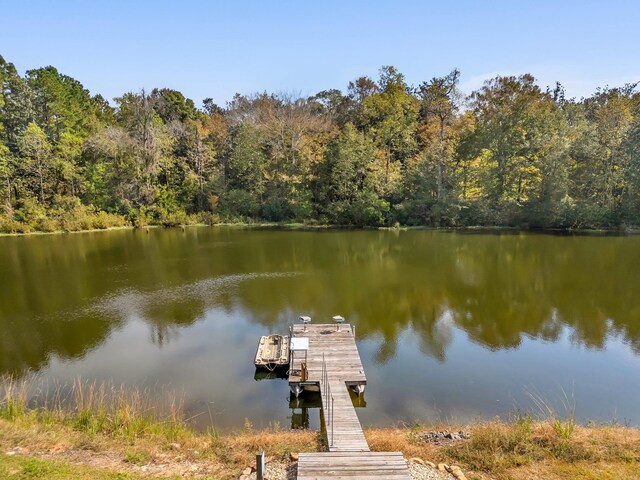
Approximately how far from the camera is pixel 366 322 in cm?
1650

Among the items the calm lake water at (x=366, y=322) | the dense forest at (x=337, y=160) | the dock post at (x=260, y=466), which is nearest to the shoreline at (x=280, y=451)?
the dock post at (x=260, y=466)

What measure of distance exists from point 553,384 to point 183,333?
1263 centimetres

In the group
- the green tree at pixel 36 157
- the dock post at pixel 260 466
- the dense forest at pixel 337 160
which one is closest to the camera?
the dock post at pixel 260 466

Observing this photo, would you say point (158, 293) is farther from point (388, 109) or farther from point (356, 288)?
point (388, 109)

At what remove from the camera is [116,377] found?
12031 millimetres

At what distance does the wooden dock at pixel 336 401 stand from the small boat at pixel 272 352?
0.40 meters

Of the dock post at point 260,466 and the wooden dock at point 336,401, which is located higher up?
the dock post at point 260,466

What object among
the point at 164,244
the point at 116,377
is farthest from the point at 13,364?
the point at 164,244

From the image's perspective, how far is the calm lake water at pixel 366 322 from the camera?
435 inches

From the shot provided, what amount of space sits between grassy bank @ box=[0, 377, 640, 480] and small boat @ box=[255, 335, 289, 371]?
302 cm

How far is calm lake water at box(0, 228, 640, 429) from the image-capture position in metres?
11.1

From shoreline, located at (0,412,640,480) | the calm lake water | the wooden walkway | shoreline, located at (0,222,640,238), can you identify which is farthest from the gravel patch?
shoreline, located at (0,222,640,238)

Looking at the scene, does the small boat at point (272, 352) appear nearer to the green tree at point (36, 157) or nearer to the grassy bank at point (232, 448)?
the grassy bank at point (232, 448)

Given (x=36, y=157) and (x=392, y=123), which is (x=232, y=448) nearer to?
(x=392, y=123)
